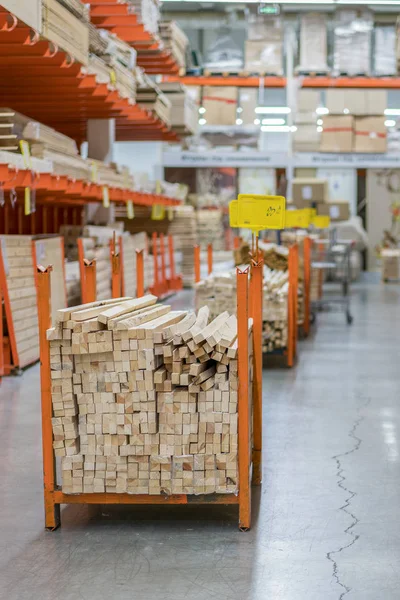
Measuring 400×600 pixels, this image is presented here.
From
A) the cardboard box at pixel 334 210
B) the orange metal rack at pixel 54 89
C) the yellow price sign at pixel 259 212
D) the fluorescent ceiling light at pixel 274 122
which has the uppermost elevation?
the fluorescent ceiling light at pixel 274 122

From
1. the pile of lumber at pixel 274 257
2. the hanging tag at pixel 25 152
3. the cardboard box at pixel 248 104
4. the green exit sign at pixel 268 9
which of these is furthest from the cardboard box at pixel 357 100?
the hanging tag at pixel 25 152

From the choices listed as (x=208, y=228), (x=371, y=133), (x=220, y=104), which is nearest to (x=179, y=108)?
(x=208, y=228)

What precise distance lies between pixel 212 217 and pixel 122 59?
9178 mm

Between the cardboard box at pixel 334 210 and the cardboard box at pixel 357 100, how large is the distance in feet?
15.1

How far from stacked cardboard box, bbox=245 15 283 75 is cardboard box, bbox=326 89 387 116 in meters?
1.39

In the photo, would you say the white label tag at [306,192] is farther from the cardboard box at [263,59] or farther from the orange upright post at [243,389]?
the orange upright post at [243,389]

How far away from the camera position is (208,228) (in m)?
19.6

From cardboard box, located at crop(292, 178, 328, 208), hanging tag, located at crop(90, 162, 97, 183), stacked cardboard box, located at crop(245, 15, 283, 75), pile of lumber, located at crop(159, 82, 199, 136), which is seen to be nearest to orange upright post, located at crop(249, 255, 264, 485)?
hanging tag, located at crop(90, 162, 97, 183)

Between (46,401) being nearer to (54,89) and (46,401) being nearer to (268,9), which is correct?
(54,89)

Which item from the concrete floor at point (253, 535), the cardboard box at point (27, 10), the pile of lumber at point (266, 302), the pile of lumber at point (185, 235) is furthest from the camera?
the pile of lumber at point (185, 235)

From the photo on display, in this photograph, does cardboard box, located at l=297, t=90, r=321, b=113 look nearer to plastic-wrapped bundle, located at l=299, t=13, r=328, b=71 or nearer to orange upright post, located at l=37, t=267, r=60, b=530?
plastic-wrapped bundle, located at l=299, t=13, r=328, b=71

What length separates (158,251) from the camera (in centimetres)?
1656

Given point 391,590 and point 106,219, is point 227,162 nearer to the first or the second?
point 106,219

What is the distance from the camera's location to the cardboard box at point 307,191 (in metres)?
15.7
